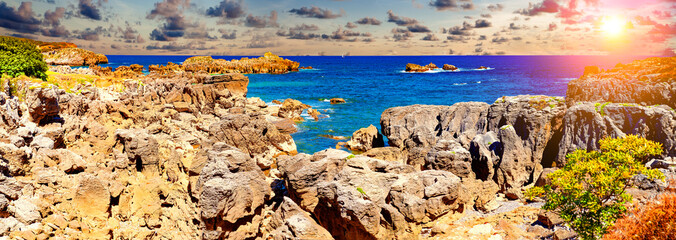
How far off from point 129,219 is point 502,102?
97.8 feet

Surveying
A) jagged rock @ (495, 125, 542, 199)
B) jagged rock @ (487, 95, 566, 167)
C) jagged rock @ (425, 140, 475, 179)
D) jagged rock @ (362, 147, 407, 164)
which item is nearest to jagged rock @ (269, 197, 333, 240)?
jagged rock @ (425, 140, 475, 179)

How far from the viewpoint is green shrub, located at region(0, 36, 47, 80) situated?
29109mm

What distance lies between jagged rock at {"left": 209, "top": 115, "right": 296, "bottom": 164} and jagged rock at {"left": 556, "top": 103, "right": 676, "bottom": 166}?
78.7 feet

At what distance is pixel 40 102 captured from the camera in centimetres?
2184

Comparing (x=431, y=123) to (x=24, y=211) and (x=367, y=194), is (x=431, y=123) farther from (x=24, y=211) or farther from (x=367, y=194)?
(x=24, y=211)

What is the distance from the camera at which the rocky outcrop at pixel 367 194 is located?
1664 centimetres

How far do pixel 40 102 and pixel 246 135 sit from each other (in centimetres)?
1415

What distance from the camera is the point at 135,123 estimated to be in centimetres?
3506

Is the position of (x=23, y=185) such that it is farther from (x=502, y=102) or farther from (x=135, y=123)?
(x=502, y=102)

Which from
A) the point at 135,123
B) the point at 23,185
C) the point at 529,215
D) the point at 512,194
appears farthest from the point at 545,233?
the point at 135,123

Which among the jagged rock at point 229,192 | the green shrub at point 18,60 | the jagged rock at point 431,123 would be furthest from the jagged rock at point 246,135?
the green shrub at point 18,60

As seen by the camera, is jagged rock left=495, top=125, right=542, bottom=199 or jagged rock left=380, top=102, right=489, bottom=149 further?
jagged rock left=380, top=102, right=489, bottom=149

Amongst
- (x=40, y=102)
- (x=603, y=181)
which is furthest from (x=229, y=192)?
(x=603, y=181)

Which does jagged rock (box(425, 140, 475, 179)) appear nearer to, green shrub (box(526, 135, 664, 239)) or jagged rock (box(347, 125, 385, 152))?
green shrub (box(526, 135, 664, 239))
